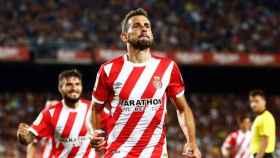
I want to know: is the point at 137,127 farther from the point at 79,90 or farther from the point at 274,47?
the point at 274,47

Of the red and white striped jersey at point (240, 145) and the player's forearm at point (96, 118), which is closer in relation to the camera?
the player's forearm at point (96, 118)

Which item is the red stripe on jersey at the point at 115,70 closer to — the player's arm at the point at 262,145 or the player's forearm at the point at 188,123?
the player's forearm at the point at 188,123

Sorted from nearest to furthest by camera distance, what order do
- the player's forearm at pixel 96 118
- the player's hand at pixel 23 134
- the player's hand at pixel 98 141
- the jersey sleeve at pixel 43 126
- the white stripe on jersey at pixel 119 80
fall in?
the player's hand at pixel 98 141, the white stripe on jersey at pixel 119 80, the player's forearm at pixel 96 118, the player's hand at pixel 23 134, the jersey sleeve at pixel 43 126

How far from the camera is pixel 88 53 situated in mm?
24281

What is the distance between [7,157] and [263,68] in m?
12.2

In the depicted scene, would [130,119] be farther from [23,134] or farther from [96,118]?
[23,134]

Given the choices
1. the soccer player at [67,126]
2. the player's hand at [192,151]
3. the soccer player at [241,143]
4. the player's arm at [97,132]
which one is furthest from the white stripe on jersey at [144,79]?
the soccer player at [241,143]

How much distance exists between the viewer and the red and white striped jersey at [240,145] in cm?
1193

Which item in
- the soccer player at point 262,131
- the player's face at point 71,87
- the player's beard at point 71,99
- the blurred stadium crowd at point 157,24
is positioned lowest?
the soccer player at point 262,131

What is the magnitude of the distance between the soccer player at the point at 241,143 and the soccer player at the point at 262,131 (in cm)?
225

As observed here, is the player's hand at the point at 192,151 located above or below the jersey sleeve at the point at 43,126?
above

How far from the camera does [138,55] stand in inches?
216

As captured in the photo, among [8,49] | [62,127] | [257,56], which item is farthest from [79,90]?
[257,56]

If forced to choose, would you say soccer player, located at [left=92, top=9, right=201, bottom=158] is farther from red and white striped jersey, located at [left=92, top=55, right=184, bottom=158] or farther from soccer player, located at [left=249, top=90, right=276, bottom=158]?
soccer player, located at [left=249, top=90, right=276, bottom=158]
